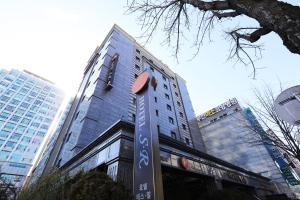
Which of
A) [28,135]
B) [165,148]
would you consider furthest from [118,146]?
[28,135]

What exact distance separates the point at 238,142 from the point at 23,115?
255 feet

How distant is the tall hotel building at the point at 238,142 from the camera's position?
24953 mm

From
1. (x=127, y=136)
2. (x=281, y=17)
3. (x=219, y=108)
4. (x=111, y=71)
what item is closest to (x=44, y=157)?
(x=111, y=71)

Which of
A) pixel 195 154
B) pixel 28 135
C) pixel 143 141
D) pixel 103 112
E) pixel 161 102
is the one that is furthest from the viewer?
pixel 28 135

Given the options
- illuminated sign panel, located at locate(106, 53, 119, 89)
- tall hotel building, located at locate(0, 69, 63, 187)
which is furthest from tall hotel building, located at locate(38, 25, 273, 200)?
tall hotel building, located at locate(0, 69, 63, 187)

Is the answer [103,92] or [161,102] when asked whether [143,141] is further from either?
[161,102]

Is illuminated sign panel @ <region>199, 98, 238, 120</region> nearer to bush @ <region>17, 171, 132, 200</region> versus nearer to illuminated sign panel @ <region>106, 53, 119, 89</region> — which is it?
illuminated sign panel @ <region>106, 53, 119, 89</region>

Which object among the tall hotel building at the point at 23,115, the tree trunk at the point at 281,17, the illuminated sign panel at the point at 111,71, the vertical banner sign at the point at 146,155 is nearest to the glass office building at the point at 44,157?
the illuminated sign panel at the point at 111,71

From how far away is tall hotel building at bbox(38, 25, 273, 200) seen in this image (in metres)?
8.34

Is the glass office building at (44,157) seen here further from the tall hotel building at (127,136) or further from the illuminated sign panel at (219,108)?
the illuminated sign panel at (219,108)

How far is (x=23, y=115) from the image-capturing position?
68812 mm

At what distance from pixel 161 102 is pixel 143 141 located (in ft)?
61.0

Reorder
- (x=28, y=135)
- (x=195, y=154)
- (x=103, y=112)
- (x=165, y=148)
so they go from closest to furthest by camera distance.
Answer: (x=165, y=148) < (x=195, y=154) < (x=103, y=112) < (x=28, y=135)

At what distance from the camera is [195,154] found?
1188cm
